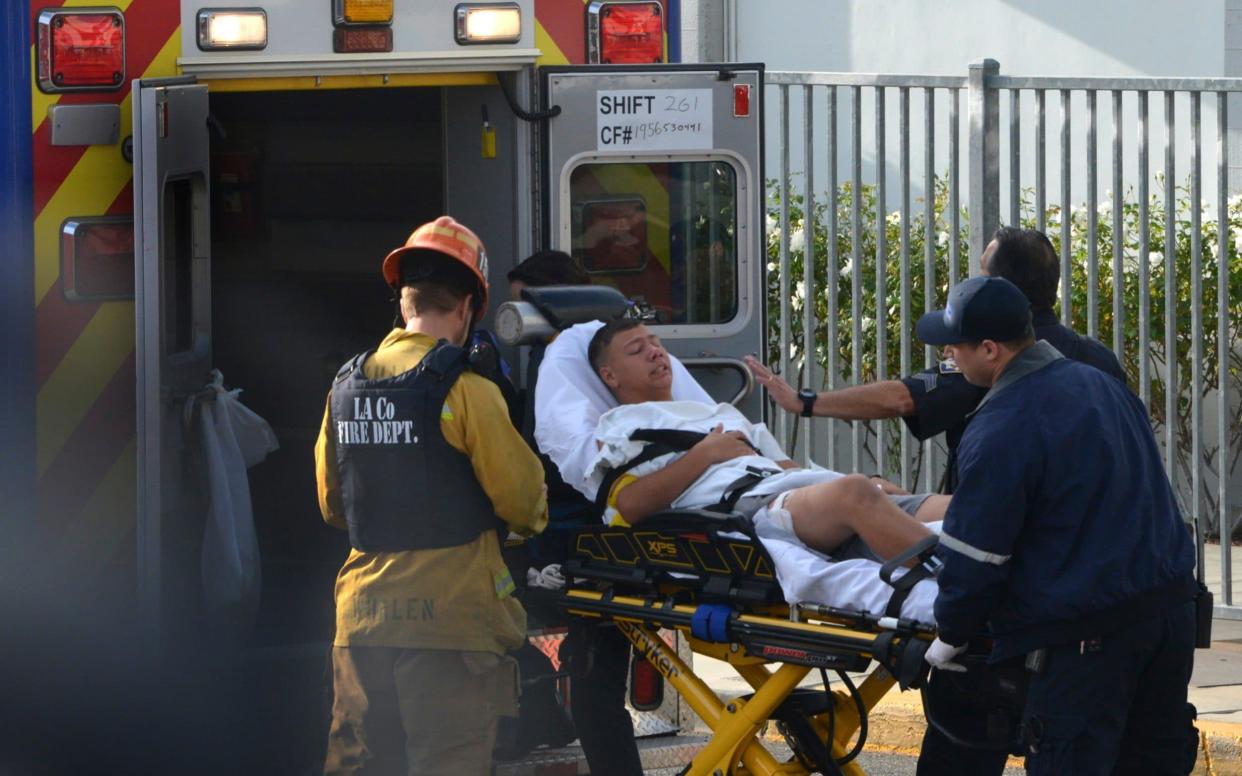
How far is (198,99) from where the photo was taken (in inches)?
209

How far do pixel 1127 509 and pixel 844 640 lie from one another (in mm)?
662

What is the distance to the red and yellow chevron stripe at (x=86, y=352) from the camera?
17.0 ft

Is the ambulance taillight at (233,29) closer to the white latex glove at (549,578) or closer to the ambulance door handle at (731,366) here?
the ambulance door handle at (731,366)

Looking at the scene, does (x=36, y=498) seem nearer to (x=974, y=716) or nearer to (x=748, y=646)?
(x=748, y=646)

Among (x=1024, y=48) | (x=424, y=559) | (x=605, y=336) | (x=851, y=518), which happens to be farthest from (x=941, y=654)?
(x=1024, y=48)

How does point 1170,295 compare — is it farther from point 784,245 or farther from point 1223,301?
point 784,245

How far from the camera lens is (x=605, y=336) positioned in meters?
5.19

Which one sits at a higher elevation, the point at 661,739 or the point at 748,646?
the point at 748,646

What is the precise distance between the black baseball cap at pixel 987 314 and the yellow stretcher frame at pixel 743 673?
701 mm

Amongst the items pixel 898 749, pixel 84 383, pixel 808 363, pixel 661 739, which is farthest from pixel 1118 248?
pixel 84 383

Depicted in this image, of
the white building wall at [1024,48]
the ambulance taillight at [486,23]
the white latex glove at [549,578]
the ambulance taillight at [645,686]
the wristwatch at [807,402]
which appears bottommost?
the ambulance taillight at [645,686]

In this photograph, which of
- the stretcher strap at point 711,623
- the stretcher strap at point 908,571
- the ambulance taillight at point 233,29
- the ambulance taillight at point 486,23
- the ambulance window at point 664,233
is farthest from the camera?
the ambulance window at point 664,233

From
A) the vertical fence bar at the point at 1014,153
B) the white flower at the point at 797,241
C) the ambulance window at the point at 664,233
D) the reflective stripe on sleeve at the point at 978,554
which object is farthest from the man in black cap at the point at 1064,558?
the white flower at the point at 797,241

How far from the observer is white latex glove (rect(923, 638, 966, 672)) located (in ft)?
13.2
